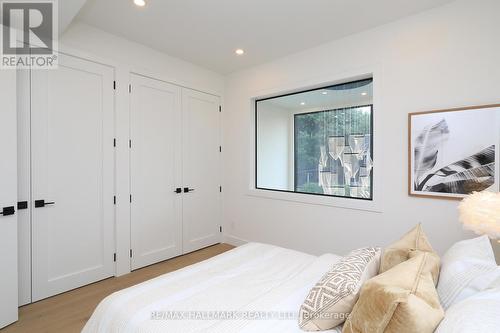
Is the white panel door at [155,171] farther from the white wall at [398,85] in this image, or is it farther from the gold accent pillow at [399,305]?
the gold accent pillow at [399,305]

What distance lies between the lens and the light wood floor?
208 centimetres

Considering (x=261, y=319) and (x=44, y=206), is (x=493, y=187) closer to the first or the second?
(x=261, y=319)

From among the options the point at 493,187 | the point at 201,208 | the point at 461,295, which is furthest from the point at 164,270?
the point at 493,187

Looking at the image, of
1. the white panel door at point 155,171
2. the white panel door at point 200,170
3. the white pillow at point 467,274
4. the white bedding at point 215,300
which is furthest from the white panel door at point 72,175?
the white pillow at point 467,274

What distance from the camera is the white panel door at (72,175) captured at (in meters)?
2.44

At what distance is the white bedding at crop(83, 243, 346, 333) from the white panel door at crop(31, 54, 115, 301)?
1500 mm

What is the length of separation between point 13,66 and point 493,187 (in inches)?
159

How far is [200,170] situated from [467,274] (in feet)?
10.8

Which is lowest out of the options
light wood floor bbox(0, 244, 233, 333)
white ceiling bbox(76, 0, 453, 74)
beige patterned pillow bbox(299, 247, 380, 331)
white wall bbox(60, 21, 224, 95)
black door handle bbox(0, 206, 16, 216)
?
light wood floor bbox(0, 244, 233, 333)
